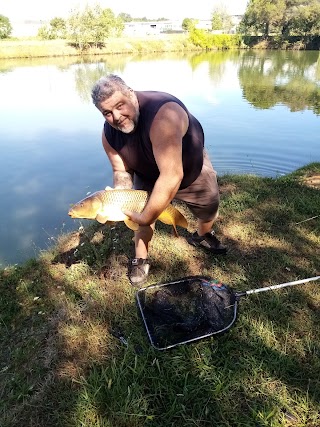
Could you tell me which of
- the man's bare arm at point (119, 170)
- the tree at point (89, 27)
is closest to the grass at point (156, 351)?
the man's bare arm at point (119, 170)

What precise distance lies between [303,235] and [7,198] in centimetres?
536

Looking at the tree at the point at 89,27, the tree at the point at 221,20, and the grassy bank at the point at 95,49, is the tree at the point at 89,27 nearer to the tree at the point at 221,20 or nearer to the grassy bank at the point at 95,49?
the grassy bank at the point at 95,49

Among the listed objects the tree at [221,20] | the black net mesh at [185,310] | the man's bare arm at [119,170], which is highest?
the tree at [221,20]

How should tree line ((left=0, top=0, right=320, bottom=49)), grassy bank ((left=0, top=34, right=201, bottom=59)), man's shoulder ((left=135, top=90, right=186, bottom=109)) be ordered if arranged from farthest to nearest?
tree line ((left=0, top=0, right=320, bottom=49))
grassy bank ((left=0, top=34, right=201, bottom=59))
man's shoulder ((left=135, top=90, right=186, bottom=109))

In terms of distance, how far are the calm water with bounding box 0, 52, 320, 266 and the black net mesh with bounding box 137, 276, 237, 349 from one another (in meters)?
2.61

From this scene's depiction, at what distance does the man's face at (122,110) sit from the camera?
2.09 m

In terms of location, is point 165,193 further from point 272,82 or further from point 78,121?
point 272,82

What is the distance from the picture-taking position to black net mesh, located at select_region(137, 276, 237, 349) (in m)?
2.27

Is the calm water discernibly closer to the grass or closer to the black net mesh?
the grass

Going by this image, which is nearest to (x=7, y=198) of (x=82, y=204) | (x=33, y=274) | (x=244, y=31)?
(x=33, y=274)

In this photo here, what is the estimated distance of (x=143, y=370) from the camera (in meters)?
2.04

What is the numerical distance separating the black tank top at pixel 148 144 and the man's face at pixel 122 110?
51 mm

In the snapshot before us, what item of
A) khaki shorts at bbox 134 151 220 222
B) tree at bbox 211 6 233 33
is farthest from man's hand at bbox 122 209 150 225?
tree at bbox 211 6 233 33

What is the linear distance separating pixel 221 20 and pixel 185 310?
84.6 meters
